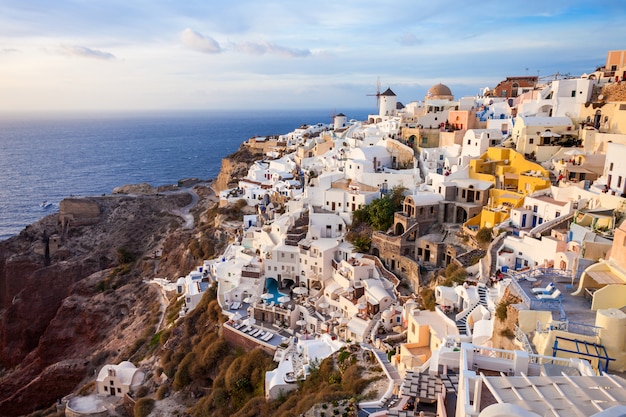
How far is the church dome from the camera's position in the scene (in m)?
56.9

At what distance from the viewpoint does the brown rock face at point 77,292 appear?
1607 inches

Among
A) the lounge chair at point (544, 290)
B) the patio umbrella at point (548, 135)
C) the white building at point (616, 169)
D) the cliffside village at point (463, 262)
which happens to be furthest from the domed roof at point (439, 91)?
the lounge chair at point (544, 290)

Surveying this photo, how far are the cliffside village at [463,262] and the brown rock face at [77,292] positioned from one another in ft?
30.5

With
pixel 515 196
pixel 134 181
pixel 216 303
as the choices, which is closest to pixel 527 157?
pixel 515 196

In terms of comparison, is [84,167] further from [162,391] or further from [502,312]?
[502,312]

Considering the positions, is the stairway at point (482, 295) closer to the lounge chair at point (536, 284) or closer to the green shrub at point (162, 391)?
the lounge chair at point (536, 284)

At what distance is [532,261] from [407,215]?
34.0 feet

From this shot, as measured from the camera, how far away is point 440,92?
57469 millimetres

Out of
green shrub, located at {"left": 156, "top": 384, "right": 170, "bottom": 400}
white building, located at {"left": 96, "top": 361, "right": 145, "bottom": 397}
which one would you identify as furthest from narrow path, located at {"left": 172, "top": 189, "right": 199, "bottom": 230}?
green shrub, located at {"left": 156, "top": 384, "right": 170, "bottom": 400}

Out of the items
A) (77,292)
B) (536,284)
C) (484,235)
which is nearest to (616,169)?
(484,235)

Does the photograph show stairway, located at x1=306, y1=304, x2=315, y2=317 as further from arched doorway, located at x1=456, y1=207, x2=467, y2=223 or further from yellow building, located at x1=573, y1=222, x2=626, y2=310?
yellow building, located at x1=573, y1=222, x2=626, y2=310

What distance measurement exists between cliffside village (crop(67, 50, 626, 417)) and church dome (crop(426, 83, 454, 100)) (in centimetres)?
684

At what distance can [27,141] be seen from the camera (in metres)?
193

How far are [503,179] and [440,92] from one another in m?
28.6
